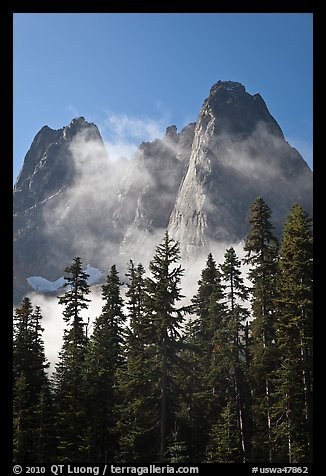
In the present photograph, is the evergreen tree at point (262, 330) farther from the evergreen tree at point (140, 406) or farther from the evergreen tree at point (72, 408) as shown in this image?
the evergreen tree at point (72, 408)

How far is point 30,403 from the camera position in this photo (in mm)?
29266

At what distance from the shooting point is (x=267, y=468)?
1095 cm

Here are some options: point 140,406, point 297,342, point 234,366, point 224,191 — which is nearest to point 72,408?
point 140,406

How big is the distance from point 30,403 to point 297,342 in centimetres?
1726

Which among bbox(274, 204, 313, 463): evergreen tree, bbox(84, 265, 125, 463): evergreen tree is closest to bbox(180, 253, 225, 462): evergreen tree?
bbox(84, 265, 125, 463): evergreen tree

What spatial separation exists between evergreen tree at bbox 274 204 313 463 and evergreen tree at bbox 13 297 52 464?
43.4ft

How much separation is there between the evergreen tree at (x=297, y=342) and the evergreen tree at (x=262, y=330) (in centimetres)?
234

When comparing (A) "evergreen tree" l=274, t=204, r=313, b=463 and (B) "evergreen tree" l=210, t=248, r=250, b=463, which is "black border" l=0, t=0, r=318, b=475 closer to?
(A) "evergreen tree" l=274, t=204, r=313, b=463

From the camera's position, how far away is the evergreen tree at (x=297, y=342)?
2255 centimetres
